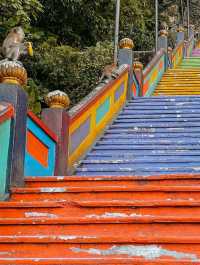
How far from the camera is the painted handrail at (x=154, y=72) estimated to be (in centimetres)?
1021

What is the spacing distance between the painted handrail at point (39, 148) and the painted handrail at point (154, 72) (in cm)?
520

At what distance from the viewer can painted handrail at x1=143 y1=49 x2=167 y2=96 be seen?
1021 centimetres

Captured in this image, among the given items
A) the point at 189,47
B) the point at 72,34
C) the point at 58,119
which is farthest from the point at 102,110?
the point at 189,47

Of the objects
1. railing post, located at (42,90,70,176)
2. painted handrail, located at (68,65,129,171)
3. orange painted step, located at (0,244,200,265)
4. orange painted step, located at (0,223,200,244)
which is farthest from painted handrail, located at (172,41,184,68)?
orange painted step, located at (0,244,200,265)

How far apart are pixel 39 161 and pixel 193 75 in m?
7.52

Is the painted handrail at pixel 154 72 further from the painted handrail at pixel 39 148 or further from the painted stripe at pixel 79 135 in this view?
the painted handrail at pixel 39 148

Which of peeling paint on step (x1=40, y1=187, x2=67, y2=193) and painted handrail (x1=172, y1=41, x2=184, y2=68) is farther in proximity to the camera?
painted handrail (x1=172, y1=41, x2=184, y2=68)

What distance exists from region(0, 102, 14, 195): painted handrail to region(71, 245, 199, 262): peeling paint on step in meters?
1.10

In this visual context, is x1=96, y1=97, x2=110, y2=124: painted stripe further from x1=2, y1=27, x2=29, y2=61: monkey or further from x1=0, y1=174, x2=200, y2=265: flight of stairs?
x1=0, y1=174, x2=200, y2=265: flight of stairs

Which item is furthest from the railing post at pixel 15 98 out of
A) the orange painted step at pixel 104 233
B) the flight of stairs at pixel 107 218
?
the orange painted step at pixel 104 233

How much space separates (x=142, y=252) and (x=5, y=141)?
154 centimetres

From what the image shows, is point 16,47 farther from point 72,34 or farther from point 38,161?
point 72,34

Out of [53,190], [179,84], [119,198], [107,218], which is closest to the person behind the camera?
[107,218]

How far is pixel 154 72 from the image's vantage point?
11.1m
